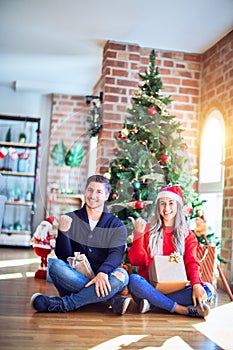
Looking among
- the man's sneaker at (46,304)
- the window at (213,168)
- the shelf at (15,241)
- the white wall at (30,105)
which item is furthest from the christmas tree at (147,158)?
the white wall at (30,105)

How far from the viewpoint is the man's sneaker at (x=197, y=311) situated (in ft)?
9.39

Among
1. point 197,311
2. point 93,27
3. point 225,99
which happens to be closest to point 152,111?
point 225,99

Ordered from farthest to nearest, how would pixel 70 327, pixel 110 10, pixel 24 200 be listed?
pixel 24 200 < pixel 110 10 < pixel 70 327

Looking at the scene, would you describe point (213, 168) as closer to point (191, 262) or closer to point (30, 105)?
point (191, 262)

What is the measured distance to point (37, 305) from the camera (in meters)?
2.72

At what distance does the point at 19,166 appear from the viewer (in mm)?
7262

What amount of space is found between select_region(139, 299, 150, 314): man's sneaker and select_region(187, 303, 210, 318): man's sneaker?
9.5 inches

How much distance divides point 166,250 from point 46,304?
0.80 metres

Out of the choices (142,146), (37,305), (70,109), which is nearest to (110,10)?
(142,146)

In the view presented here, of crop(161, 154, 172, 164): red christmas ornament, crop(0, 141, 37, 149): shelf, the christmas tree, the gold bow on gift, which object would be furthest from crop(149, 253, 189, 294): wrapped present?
crop(0, 141, 37, 149): shelf

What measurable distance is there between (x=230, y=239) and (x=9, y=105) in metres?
4.41

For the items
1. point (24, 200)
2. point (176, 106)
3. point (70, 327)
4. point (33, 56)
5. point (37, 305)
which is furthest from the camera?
point (24, 200)

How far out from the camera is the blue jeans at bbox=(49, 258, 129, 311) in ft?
9.10

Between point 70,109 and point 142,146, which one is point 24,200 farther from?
point 142,146
